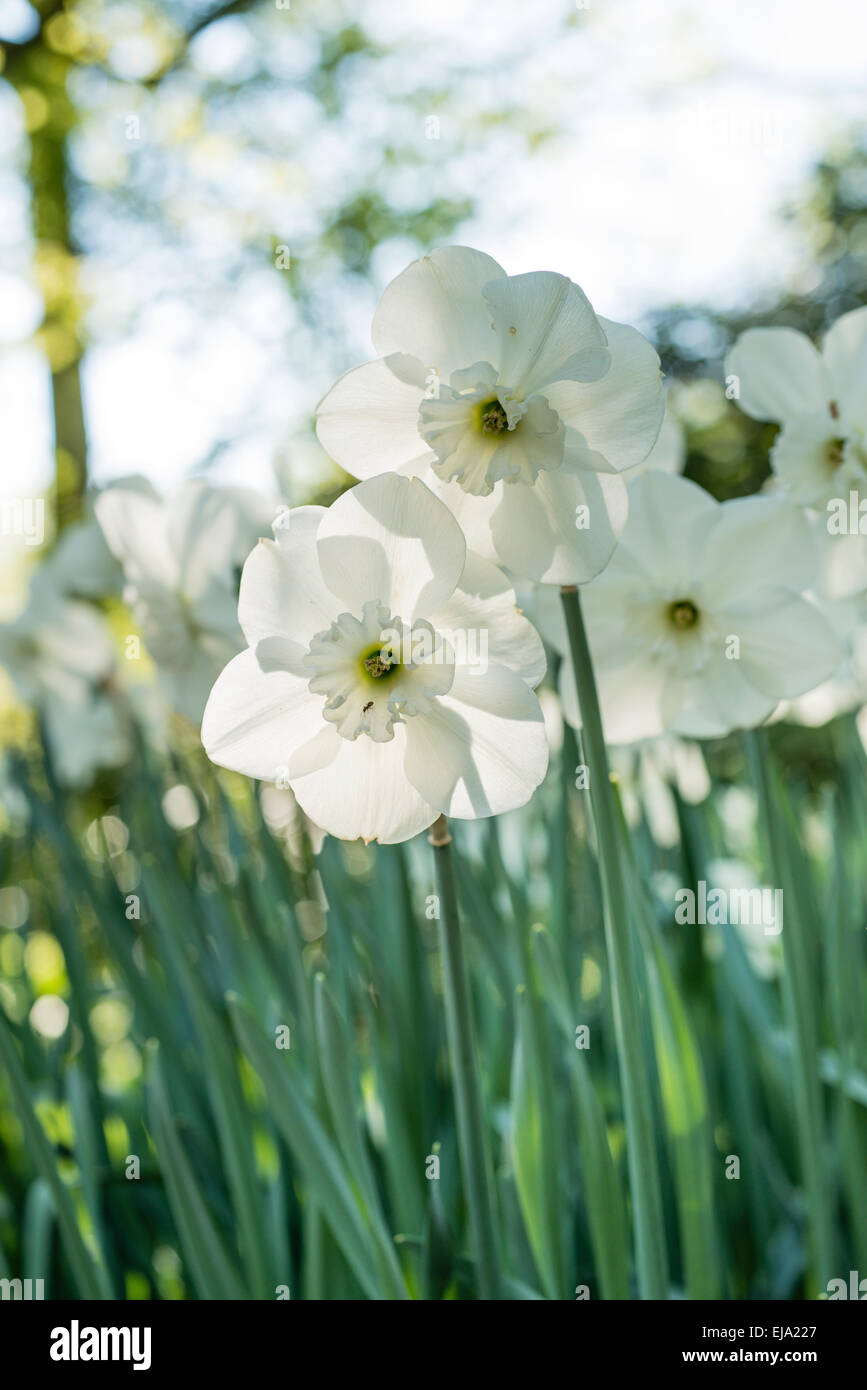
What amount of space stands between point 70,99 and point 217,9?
110 cm

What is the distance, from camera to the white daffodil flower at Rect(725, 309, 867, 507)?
0.83 metres

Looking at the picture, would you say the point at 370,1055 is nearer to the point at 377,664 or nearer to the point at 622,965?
the point at 622,965

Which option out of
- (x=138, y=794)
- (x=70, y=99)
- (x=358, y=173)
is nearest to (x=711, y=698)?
(x=138, y=794)

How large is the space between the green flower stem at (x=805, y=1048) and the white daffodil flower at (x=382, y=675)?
0.36 m

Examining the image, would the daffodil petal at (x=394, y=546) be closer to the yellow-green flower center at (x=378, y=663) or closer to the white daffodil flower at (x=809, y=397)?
the yellow-green flower center at (x=378, y=663)

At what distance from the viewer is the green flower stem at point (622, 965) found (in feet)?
2.11

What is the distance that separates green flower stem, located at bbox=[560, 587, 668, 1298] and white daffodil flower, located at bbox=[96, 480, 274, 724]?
1.67ft

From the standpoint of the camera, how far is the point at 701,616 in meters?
0.85

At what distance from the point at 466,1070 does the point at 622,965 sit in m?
0.11

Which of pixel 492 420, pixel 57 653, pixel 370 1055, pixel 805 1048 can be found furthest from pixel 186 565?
pixel 57 653

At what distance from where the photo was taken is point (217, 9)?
18.1 ft
